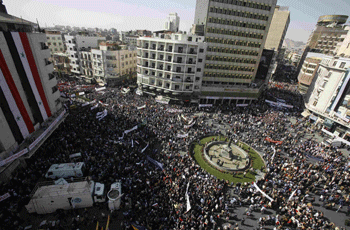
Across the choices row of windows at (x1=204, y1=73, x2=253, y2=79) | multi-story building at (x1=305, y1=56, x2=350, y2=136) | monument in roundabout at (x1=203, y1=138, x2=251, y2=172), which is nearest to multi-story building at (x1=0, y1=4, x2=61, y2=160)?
monument in roundabout at (x1=203, y1=138, x2=251, y2=172)

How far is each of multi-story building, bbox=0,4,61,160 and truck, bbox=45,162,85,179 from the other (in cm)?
551

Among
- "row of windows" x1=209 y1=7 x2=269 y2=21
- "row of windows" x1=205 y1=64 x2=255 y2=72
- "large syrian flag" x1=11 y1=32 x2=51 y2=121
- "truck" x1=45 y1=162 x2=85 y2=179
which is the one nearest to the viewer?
"truck" x1=45 y1=162 x2=85 y2=179

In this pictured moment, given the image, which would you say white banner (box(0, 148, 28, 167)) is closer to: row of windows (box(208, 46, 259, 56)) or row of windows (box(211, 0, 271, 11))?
row of windows (box(208, 46, 259, 56))

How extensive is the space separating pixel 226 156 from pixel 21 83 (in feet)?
113

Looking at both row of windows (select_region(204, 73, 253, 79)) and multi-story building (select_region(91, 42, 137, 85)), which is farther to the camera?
A: multi-story building (select_region(91, 42, 137, 85))

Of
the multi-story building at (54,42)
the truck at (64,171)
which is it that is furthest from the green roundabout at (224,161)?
the multi-story building at (54,42)

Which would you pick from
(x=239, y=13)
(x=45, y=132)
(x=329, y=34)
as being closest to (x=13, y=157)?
(x=45, y=132)

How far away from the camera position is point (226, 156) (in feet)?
104

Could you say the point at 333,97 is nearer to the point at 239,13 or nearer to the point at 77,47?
the point at 239,13

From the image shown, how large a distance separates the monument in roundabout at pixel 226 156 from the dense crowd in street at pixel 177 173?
334 centimetres

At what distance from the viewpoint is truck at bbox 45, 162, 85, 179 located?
22.2 metres

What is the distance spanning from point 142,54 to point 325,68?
167 ft

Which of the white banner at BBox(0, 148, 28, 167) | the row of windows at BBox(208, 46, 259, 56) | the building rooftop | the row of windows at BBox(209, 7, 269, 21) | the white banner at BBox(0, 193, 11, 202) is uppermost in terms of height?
the row of windows at BBox(209, 7, 269, 21)

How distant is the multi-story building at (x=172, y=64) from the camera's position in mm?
44812
